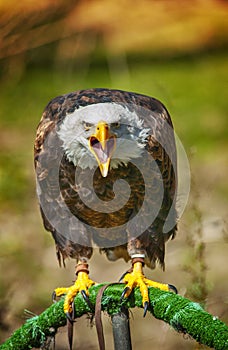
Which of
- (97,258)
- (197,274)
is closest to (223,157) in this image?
(97,258)

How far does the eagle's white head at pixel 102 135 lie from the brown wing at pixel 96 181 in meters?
0.05

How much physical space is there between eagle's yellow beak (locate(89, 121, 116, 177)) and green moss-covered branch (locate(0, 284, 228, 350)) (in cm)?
40

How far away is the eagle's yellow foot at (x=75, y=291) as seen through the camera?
6.70ft

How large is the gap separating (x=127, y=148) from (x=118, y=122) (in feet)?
0.28

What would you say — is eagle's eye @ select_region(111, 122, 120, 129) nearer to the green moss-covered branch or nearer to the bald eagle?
the bald eagle

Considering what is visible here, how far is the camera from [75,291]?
7.83 feet

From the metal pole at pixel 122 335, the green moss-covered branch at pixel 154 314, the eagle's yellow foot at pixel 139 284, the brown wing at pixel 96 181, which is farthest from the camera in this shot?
the brown wing at pixel 96 181

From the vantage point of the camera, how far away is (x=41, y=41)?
178 inches

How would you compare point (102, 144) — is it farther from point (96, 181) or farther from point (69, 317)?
point (69, 317)

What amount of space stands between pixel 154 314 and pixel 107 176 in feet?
2.13

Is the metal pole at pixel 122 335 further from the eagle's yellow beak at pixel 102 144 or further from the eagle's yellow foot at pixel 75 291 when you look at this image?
the eagle's yellow beak at pixel 102 144

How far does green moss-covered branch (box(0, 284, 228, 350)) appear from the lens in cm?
166

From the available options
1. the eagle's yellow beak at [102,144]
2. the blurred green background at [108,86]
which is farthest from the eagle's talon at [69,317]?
the blurred green background at [108,86]

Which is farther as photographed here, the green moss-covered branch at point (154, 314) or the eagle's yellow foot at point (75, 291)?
the eagle's yellow foot at point (75, 291)
